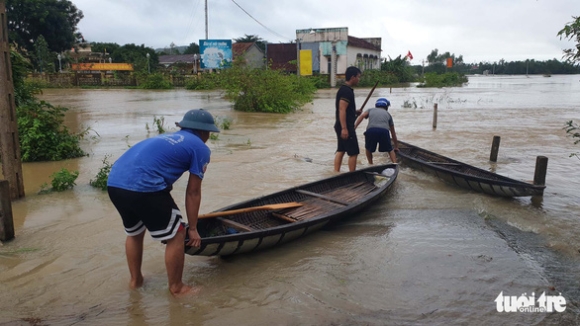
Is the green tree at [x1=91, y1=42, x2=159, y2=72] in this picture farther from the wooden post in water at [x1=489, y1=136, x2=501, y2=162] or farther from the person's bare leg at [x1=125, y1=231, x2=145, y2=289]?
the person's bare leg at [x1=125, y1=231, x2=145, y2=289]

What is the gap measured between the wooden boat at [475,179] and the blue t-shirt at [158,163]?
16.0ft

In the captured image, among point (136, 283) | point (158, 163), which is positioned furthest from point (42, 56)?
point (158, 163)

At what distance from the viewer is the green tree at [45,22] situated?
38.5 metres

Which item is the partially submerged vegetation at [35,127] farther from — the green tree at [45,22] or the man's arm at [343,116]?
the green tree at [45,22]

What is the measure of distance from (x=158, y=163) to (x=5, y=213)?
2.53 m

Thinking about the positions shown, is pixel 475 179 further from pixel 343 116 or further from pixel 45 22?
pixel 45 22

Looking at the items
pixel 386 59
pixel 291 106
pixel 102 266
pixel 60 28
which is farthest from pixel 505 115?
pixel 60 28

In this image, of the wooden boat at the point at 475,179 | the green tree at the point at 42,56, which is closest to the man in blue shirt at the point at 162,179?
the wooden boat at the point at 475,179

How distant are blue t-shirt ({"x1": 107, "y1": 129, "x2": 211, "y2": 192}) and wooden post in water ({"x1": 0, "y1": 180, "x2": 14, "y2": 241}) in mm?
2108

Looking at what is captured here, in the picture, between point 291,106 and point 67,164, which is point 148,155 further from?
point 291,106

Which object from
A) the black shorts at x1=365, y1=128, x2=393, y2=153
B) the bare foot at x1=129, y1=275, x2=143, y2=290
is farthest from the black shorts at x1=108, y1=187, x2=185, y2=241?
the black shorts at x1=365, y1=128, x2=393, y2=153

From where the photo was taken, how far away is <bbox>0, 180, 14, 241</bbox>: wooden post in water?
4.61 metres

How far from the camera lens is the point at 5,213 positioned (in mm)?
4660

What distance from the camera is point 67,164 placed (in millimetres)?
8695
